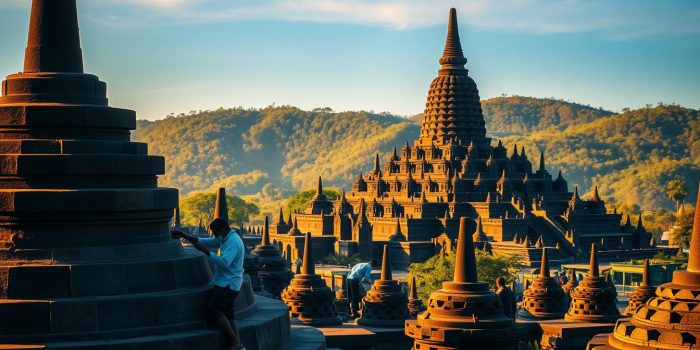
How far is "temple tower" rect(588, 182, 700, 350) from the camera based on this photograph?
55.3 ft

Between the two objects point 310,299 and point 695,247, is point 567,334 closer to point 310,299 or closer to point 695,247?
point 310,299

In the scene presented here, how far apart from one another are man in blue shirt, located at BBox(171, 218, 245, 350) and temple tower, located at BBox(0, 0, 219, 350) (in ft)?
0.60

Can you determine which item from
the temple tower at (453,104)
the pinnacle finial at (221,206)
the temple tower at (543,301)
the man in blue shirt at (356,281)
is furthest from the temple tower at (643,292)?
the temple tower at (453,104)

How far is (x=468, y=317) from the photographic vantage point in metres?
22.8

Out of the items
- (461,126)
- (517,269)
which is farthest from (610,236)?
(517,269)

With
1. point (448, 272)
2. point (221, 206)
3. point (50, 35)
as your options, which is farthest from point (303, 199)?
point (50, 35)

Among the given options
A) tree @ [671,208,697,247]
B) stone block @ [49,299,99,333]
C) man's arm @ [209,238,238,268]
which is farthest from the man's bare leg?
tree @ [671,208,697,247]

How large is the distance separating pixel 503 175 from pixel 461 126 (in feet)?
25.1

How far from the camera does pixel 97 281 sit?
13.8 metres

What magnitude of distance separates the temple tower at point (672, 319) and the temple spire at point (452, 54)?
10523 centimetres

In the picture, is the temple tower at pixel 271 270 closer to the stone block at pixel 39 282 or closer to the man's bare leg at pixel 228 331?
the man's bare leg at pixel 228 331

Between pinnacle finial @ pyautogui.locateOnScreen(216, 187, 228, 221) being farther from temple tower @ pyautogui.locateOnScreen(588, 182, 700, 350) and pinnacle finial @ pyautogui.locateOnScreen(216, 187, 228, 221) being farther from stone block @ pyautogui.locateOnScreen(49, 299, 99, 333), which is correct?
temple tower @ pyautogui.locateOnScreen(588, 182, 700, 350)

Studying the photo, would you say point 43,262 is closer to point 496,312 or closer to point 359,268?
point 496,312

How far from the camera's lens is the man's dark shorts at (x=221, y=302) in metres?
14.2
